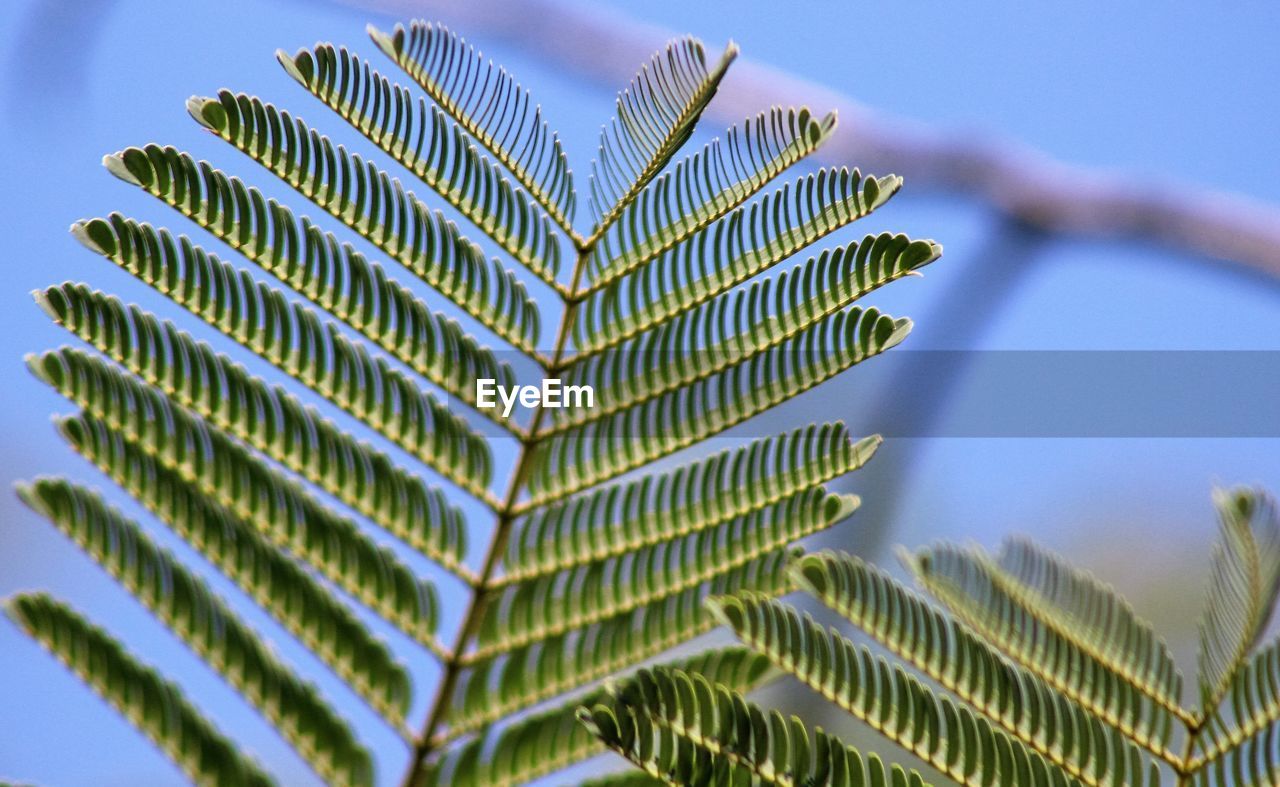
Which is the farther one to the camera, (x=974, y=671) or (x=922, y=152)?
(x=922, y=152)

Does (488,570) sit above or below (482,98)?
below

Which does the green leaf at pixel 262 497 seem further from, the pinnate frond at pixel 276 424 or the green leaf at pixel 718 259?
the green leaf at pixel 718 259

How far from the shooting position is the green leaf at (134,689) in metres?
0.55

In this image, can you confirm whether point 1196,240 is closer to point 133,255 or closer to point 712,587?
point 712,587

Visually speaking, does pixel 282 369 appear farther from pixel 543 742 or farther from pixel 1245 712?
pixel 1245 712

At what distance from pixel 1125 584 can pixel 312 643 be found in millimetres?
2429

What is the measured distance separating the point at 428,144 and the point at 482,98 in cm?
3

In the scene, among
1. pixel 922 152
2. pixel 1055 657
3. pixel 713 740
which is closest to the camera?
pixel 713 740

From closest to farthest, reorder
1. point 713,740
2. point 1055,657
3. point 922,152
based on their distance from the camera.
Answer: point 713,740, point 1055,657, point 922,152

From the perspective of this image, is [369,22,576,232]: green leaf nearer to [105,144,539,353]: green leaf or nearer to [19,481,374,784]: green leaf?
[105,144,539,353]: green leaf

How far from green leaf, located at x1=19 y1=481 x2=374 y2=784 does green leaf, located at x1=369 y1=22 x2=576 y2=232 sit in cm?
24

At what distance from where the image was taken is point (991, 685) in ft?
1.72

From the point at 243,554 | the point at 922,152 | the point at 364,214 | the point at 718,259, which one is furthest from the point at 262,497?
the point at 922,152

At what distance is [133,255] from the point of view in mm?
566
